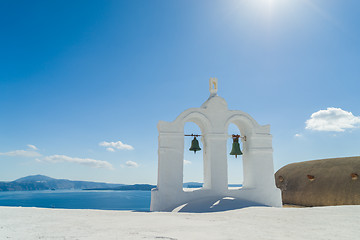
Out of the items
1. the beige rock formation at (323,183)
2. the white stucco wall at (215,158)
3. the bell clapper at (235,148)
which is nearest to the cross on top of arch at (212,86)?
the white stucco wall at (215,158)

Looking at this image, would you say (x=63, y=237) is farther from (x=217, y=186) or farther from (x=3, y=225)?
(x=217, y=186)

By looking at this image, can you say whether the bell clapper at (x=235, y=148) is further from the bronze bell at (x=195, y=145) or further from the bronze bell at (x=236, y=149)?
the bronze bell at (x=195, y=145)

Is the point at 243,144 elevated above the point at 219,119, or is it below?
below

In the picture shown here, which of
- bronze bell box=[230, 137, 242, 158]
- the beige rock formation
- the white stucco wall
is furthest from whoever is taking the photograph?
the beige rock formation

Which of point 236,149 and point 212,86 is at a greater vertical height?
point 212,86

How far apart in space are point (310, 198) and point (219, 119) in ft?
46.2

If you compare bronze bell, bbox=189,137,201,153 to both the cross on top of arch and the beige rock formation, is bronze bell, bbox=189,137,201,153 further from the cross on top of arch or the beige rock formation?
the beige rock formation

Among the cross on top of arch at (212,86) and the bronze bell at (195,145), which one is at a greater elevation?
the cross on top of arch at (212,86)

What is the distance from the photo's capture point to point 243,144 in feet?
37.9

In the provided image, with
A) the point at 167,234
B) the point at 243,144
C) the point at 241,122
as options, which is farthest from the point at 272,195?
the point at 167,234

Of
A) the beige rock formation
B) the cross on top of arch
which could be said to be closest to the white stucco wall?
the cross on top of arch

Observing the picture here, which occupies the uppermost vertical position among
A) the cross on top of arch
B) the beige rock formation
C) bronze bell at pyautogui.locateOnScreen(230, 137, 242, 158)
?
the cross on top of arch

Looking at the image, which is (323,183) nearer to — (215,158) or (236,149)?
(236,149)

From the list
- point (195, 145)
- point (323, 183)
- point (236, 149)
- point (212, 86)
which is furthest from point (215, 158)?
point (323, 183)
